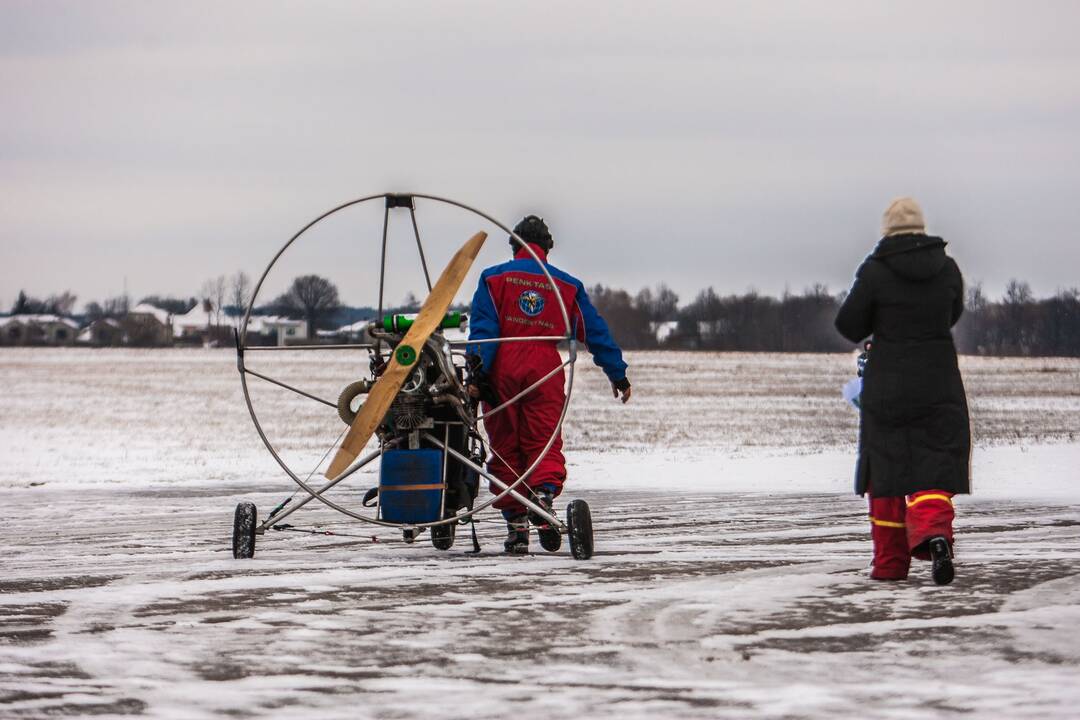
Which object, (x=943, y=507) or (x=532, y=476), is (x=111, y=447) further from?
(x=943, y=507)

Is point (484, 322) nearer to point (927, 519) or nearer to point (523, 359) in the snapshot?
point (523, 359)

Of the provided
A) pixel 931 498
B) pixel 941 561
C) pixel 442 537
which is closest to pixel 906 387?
pixel 931 498

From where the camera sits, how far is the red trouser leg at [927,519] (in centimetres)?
740

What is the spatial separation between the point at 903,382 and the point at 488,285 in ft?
8.74

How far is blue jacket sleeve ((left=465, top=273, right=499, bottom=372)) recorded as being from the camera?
9.24m

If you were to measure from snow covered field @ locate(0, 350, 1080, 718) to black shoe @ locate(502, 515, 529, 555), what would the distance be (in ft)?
0.52

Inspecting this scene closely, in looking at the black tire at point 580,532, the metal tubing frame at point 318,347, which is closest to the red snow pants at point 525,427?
the black tire at point 580,532

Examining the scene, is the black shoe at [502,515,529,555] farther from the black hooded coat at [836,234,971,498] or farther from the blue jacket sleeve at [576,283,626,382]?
the black hooded coat at [836,234,971,498]

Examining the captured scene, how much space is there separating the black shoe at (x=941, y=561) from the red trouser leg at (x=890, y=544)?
0.74ft

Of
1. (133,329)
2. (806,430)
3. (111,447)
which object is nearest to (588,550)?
(111,447)

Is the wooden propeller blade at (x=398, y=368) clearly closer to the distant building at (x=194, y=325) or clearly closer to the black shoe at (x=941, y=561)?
the black shoe at (x=941, y=561)

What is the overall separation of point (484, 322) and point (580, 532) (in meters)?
1.44

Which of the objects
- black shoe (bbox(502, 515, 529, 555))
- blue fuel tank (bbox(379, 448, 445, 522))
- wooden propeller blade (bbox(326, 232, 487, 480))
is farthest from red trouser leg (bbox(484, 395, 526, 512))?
wooden propeller blade (bbox(326, 232, 487, 480))

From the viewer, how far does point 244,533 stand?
872cm
